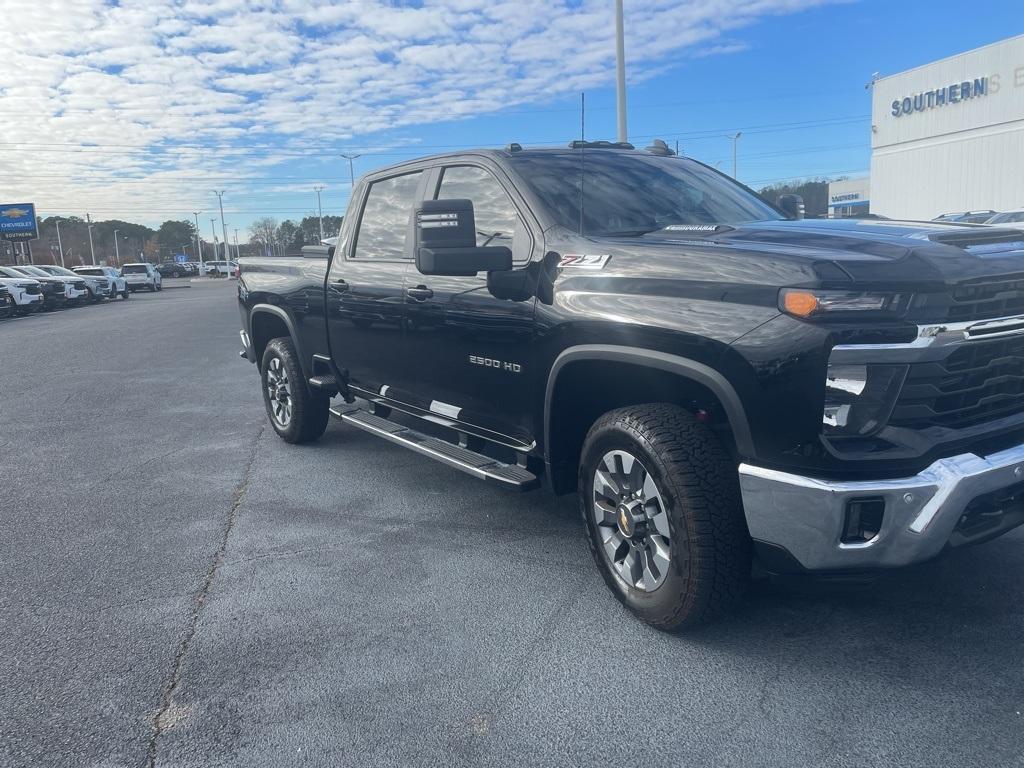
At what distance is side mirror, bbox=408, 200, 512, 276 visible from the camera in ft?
12.1

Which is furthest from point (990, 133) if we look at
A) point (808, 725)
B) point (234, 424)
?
point (808, 725)

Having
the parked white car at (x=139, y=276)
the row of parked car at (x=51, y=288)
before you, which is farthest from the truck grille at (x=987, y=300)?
the parked white car at (x=139, y=276)

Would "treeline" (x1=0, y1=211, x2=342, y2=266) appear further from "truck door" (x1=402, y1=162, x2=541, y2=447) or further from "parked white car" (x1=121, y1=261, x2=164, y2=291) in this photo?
"truck door" (x1=402, y1=162, x2=541, y2=447)

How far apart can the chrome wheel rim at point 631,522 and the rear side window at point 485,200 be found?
128cm

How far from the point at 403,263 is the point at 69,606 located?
248 cm

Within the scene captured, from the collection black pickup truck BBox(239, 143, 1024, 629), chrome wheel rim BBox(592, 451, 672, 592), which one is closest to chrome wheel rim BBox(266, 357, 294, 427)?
black pickup truck BBox(239, 143, 1024, 629)

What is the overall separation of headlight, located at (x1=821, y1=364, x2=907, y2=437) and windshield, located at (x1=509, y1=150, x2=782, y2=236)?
1.47 m

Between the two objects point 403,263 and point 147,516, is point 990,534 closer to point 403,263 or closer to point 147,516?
point 403,263

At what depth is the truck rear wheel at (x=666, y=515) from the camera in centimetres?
308

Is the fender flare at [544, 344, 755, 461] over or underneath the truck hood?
underneath

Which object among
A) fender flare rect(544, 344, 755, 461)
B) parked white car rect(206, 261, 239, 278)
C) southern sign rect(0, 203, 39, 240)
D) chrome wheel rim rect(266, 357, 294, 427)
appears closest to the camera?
fender flare rect(544, 344, 755, 461)

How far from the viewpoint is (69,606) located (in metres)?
3.83

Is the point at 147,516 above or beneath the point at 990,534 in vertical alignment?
beneath

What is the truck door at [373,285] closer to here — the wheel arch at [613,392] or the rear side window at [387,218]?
the rear side window at [387,218]
